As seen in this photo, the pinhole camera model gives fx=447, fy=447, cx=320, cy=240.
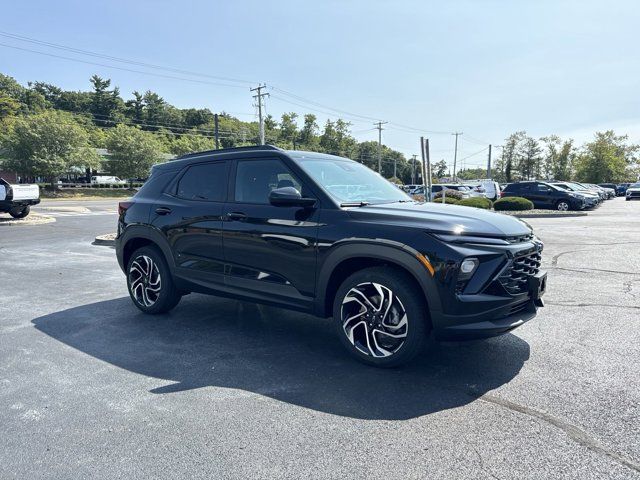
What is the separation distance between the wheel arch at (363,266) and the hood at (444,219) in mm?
229

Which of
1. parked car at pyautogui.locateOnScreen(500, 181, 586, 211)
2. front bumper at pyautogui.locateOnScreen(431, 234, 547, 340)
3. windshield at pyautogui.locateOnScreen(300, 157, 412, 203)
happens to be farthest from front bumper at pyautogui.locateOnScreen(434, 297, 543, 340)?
parked car at pyautogui.locateOnScreen(500, 181, 586, 211)

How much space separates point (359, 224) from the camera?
3725mm

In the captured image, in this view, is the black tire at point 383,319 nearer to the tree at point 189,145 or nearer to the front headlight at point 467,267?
the front headlight at point 467,267

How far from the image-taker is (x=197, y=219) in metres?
4.84

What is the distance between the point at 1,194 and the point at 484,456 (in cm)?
1930

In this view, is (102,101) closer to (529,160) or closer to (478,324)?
(529,160)

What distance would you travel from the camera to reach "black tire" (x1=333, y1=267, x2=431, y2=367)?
11.4 feet

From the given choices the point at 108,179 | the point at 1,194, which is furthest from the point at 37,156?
the point at 1,194

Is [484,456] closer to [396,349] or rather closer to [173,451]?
[396,349]

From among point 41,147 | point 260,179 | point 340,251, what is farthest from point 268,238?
point 41,147

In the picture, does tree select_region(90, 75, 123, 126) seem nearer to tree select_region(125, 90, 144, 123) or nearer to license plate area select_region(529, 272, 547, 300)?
tree select_region(125, 90, 144, 123)

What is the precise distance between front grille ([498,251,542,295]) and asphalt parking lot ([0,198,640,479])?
718mm

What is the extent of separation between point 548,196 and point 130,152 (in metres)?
49.3

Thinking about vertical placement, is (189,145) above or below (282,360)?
above
